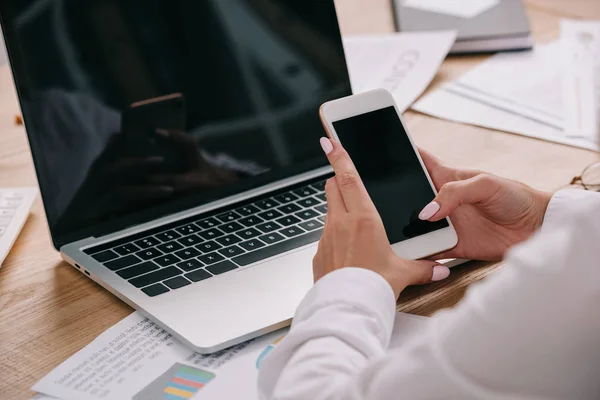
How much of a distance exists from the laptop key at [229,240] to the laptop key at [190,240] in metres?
0.02

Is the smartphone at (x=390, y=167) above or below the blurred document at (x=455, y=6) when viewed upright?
below

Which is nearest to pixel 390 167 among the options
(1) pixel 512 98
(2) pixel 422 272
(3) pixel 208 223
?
(2) pixel 422 272

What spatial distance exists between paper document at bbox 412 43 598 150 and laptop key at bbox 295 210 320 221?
34cm

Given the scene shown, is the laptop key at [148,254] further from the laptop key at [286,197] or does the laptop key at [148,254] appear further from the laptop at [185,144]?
the laptop key at [286,197]

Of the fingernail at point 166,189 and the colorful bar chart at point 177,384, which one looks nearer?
the colorful bar chart at point 177,384

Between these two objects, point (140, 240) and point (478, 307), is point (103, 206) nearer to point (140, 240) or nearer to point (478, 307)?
point (140, 240)

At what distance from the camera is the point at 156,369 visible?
2.21ft

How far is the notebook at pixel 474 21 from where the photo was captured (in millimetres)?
1280

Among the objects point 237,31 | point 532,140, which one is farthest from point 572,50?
point 237,31

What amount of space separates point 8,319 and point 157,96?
0.28 meters

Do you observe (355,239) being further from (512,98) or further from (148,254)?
(512,98)

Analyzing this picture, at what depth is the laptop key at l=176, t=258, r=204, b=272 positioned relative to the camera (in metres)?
0.79

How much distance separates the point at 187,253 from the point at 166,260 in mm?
23

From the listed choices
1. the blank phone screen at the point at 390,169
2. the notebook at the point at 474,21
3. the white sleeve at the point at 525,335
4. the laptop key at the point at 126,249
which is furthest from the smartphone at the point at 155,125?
the notebook at the point at 474,21
